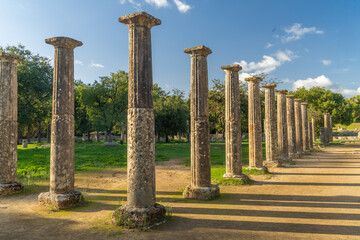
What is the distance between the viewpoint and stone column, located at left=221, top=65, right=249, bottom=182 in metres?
11.4

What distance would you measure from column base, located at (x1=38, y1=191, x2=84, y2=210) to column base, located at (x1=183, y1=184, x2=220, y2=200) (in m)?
3.56

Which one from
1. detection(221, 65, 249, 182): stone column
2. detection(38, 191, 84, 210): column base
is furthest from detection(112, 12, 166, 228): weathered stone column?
detection(221, 65, 249, 182): stone column

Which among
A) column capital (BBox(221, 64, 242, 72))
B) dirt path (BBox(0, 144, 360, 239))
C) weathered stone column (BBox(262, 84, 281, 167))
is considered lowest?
dirt path (BBox(0, 144, 360, 239))

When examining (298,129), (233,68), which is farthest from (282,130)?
(233,68)

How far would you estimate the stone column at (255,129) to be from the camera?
14.0 metres

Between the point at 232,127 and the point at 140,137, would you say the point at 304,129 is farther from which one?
the point at 140,137

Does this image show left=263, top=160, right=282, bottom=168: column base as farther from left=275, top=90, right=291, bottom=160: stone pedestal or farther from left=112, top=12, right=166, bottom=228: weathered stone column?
left=112, top=12, right=166, bottom=228: weathered stone column

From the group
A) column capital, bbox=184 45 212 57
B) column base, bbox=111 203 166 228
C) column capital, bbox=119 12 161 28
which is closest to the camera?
column base, bbox=111 203 166 228

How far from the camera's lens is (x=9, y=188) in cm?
986

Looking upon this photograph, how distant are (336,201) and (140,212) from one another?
6383mm

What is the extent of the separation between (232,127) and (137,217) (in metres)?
6.72

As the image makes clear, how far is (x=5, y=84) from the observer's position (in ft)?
33.8

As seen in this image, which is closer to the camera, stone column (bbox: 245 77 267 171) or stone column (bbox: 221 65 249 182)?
stone column (bbox: 221 65 249 182)

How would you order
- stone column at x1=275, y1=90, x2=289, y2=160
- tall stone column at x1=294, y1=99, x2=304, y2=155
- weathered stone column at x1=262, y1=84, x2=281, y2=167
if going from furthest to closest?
tall stone column at x1=294, y1=99, x2=304, y2=155
stone column at x1=275, y1=90, x2=289, y2=160
weathered stone column at x1=262, y1=84, x2=281, y2=167
